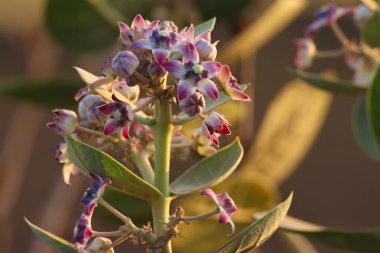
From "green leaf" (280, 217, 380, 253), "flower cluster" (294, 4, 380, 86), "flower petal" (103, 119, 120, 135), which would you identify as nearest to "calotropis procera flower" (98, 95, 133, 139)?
"flower petal" (103, 119, 120, 135)

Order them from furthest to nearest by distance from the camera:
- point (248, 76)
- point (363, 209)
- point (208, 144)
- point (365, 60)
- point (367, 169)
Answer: point (367, 169) → point (363, 209) → point (248, 76) → point (365, 60) → point (208, 144)

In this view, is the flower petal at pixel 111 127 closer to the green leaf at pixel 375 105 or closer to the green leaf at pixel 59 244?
the green leaf at pixel 59 244

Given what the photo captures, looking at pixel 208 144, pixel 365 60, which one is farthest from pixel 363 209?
pixel 208 144

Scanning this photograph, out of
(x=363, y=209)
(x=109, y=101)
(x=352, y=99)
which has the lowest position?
(x=363, y=209)

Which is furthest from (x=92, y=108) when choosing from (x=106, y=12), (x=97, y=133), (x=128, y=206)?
(x=106, y=12)

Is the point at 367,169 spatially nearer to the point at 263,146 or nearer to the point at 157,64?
the point at 263,146

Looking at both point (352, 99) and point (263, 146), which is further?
point (352, 99)
